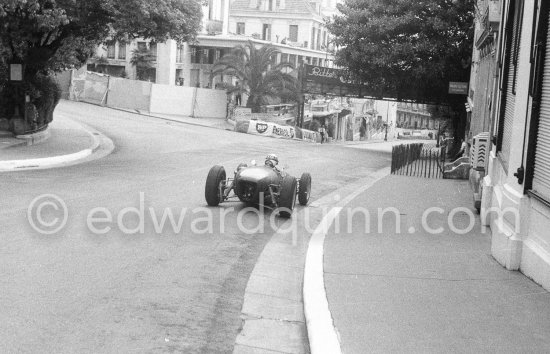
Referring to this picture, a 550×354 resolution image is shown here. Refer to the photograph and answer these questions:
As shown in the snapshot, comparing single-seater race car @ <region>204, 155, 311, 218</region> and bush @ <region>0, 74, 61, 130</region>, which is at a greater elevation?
bush @ <region>0, 74, 61, 130</region>

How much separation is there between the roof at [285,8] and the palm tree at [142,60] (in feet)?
63.0

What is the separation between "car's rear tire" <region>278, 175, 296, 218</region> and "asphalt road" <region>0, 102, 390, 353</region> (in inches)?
22.3

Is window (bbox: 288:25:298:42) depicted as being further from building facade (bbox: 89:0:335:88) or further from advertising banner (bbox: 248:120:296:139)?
advertising banner (bbox: 248:120:296:139)

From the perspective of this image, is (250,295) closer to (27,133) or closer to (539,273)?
(539,273)

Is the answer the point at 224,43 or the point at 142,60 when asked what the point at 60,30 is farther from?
the point at 224,43

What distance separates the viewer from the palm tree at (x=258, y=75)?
54.1 meters

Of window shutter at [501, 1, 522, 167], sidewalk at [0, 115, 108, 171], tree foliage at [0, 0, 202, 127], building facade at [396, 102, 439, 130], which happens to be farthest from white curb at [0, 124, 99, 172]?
building facade at [396, 102, 439, 130]

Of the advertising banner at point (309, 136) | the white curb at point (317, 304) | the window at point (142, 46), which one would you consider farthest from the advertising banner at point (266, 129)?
the white curb at point (317, 304)

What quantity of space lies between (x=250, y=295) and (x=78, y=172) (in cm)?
1190

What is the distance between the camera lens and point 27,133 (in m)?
27.5

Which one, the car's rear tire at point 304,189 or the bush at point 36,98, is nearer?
the car's rear tire at point 304,189

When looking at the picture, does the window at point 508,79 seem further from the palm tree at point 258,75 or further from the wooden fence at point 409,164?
the palm tree at point 258,75

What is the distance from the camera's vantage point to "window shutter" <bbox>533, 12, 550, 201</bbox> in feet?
30.4

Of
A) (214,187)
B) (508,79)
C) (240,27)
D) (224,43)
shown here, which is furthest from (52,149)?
(240,27)
